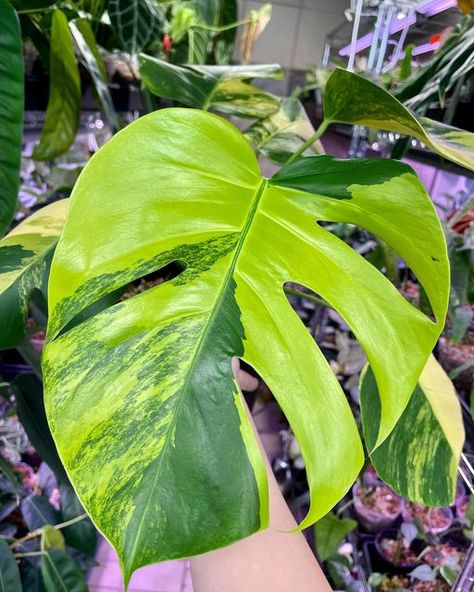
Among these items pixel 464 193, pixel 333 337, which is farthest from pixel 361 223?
pixel 464 193

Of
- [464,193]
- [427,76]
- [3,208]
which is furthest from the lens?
[464,193]

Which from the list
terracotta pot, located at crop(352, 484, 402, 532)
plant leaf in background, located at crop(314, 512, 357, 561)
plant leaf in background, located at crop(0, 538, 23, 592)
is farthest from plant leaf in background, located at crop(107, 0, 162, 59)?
terracotta pot, located at crop(352, 484, 402, 532)

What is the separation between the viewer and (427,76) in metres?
0.65

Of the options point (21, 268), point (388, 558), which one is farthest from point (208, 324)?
point (388, 558)

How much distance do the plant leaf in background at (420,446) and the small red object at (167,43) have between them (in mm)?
1028

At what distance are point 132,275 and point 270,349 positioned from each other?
13cm

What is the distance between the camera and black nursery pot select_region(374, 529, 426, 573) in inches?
40.0

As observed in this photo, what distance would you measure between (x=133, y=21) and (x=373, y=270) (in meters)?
0.71

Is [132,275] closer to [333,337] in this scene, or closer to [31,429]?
[31,429]

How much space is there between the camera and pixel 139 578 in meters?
1.23

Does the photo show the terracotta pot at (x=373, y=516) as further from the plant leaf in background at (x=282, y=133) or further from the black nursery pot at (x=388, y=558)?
the plant leaf in background at (x=282, y=133)

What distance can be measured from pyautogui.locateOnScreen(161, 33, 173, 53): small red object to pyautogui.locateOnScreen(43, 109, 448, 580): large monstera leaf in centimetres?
88

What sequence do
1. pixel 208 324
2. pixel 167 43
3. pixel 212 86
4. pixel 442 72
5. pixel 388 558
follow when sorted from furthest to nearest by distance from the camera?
pixel 167 43 < pixel 388 558 < pixel 212 86 < pixel 442 72 < pixel 208 324

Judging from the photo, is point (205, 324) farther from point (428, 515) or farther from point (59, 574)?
point (428, 515)
